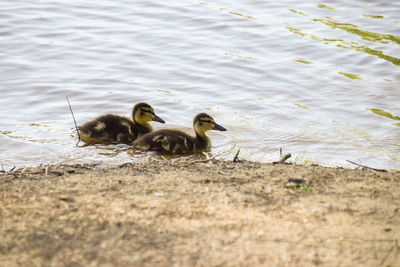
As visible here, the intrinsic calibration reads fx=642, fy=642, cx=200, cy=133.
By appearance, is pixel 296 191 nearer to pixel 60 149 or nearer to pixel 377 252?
pixel 377 252

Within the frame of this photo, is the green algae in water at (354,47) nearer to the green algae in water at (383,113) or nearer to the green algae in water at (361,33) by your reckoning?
the green algae in water at (361,33)

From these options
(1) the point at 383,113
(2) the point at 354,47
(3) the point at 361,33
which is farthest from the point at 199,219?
(3) the point at 361,33

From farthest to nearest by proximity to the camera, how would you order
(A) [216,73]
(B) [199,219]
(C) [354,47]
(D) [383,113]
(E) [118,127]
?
1. (C) [354,47]
2. (A) [216,73]
3. (D) [383,113]
4. (E) [118,127]
5. (B) [199,219]

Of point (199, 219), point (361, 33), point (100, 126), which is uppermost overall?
point (361, 33)

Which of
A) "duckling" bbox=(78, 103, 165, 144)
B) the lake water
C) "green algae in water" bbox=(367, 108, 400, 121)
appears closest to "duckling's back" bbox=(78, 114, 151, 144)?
"duckling" bbox=(78, 103, 165, 144)

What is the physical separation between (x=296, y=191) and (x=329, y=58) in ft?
18.4

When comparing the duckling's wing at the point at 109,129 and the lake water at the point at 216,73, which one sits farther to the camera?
the lake water at the point at 216,73

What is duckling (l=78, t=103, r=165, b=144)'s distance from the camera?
6.90 m

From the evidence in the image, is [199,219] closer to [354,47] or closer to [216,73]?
[216,73]

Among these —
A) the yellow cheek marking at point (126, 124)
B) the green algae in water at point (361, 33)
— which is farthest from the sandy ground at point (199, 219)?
the green algae in water at point (361, 33)

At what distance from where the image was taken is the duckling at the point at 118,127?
6902 millimetres

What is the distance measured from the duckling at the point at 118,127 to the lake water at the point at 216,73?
155 millimetres

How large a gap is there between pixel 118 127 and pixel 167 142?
2.12 ft

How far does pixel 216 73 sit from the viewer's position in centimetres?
929
